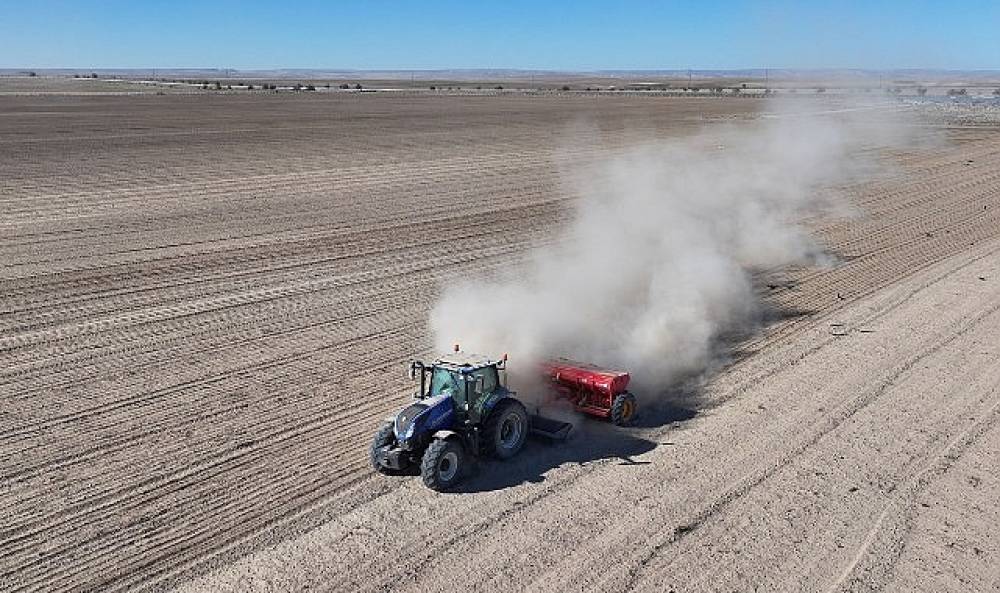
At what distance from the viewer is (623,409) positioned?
13.9 metres

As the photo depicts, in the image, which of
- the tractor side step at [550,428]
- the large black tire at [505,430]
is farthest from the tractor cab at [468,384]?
the tractor side step at [550,428]

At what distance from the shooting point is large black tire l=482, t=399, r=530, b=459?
12.4 m

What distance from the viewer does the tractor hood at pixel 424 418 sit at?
11875 millimetres

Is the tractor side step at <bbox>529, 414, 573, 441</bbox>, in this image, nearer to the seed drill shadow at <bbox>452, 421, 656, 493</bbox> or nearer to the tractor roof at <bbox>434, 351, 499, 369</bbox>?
the seed drill shadow at <bbox>452, 421, 656, 493</bbox>

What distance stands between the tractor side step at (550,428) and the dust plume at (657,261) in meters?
1.42

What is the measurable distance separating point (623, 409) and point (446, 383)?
9.79 feet

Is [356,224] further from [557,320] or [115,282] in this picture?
[557,320]

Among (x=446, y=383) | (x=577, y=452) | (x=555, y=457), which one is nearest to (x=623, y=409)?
(x=577, y=452)

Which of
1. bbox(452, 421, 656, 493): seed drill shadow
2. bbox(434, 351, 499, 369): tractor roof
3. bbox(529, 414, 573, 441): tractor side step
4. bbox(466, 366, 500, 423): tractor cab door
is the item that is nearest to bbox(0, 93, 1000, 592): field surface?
bbox(452, 421, 656, 493): seed drill shadow

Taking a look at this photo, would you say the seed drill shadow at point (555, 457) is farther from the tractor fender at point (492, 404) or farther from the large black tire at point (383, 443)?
the large black tire at point (383, 443)

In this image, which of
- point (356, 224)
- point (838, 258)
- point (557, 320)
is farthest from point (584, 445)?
point (356, 224)

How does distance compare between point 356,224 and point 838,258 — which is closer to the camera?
point 838,258

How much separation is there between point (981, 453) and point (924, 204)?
26318mm

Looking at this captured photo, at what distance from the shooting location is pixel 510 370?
1476 centimetres
